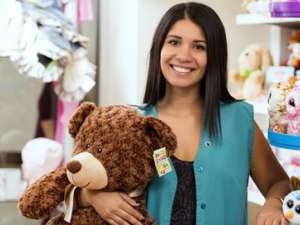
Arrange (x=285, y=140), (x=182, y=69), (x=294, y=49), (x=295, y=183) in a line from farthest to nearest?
(x=294, y=49) < (x=182, y=69) < (x=295, y=183) < (x=285, y=140)

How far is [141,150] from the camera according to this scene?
1.23m

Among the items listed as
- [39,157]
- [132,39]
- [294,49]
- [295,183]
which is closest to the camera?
[295,183]

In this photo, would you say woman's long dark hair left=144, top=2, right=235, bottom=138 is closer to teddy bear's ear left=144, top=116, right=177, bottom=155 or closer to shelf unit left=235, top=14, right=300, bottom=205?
teddy bear's ear left=144, top=116, right=177, bottom=155

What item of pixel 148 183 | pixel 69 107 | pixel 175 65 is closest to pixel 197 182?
pixel 148 183

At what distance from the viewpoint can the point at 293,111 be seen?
1136 millimetres

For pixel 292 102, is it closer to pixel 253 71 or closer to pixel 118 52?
pixel 253 71

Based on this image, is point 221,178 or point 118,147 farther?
point 221,178

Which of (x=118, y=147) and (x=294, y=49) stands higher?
(x=294, y=49)

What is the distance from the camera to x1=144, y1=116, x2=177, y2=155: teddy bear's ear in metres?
1.22

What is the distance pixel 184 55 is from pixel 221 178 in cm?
33

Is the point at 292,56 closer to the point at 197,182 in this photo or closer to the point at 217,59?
the point at 217,59

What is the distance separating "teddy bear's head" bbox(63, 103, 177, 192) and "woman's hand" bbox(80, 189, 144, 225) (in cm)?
2

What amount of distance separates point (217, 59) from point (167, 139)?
0.28 m

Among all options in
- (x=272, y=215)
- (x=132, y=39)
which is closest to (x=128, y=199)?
(x=272, y=215)
